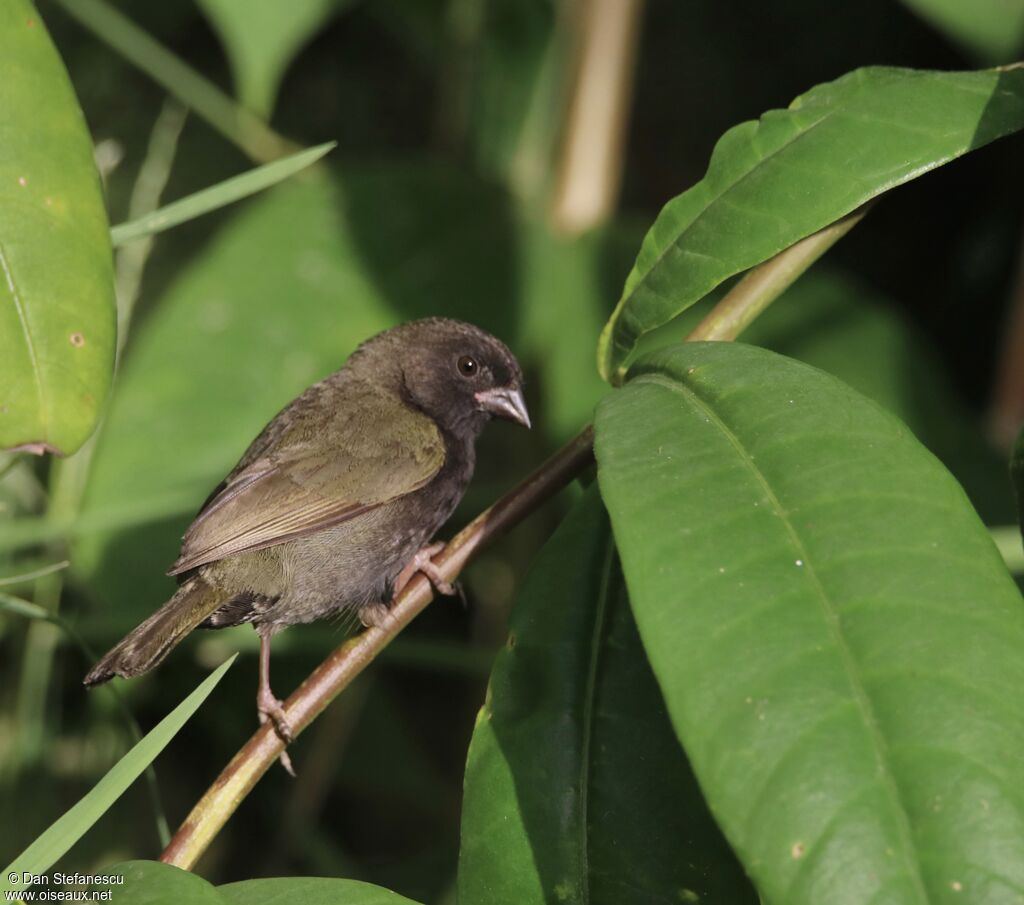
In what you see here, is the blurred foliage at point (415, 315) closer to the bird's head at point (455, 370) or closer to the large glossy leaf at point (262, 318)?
the large glossy leaf at point (262, 318)

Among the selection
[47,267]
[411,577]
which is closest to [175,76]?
[411,577]

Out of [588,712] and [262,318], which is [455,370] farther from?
[588,712]

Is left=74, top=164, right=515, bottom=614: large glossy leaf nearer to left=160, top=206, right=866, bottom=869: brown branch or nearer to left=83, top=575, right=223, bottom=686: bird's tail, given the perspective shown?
left=83, top=575, right=223, bottom=686: bird's tail

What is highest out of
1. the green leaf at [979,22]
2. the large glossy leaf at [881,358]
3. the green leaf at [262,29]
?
the green leaf at [262,29]

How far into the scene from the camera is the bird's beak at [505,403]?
3.61 m

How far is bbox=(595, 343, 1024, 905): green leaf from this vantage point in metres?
1.29

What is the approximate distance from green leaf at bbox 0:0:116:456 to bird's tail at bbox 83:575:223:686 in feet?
2.03

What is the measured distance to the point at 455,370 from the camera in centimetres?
363

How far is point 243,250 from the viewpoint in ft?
12.3

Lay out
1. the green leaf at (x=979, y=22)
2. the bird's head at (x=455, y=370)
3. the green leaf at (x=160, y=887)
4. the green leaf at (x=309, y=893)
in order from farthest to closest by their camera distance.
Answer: the bird's head at (x=455, y=370)
the green leaf at (x=979, y=22)
the green leaf at (x=309, y=893)
the green leaf at (x=160, y=887)

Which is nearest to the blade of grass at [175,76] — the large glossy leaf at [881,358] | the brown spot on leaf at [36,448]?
the large glossy leaf at [881,358]

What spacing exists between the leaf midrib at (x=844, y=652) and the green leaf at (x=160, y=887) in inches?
29.9

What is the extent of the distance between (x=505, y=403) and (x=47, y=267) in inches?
71.9

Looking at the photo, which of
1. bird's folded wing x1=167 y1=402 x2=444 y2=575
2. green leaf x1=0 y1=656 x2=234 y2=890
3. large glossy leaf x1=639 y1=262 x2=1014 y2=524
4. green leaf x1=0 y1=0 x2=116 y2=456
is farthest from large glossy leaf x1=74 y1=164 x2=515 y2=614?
green leaf x1=0 y1=656 x2=234 y2=890
